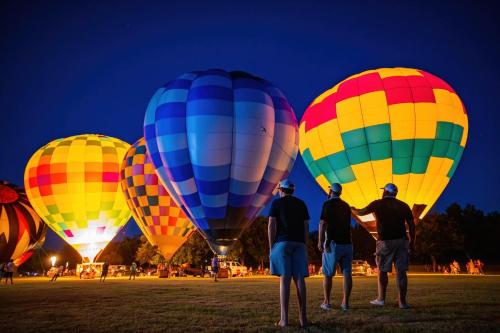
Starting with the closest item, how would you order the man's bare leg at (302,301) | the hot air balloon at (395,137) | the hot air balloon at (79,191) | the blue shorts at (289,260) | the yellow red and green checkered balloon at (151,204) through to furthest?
1. the man's bare leg at (302,301)
2. the blue shorts at (289,260)
3. the hot air balloon at (395,137)
4. the yellow red and green checkered balloon at (151,204)
5. the hot air balloon at (79,191)

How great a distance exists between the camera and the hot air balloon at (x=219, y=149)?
1823 cm

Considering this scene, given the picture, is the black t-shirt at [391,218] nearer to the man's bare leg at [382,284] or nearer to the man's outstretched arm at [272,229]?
the man's bare leg at [382,284]

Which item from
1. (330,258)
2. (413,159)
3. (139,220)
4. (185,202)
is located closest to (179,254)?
(139,220)

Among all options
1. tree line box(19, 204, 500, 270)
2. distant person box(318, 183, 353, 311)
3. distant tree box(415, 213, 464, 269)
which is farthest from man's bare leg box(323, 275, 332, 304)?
distant tree box(415, 213, 464, 269)

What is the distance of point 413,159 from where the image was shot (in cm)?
2027

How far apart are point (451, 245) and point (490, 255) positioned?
10.8m

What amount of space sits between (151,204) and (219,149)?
11.5m

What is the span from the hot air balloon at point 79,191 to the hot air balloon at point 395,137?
17437 mm

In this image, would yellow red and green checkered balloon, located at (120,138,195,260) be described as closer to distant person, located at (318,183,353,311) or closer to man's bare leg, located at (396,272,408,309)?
distant person, located at (318,183,353,311)

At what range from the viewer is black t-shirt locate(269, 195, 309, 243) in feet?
17.9

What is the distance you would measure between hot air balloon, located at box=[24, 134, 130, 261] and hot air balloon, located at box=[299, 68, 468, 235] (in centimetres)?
1744

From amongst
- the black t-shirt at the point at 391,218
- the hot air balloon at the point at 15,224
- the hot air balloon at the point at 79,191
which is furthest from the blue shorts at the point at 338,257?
the hot air balloon at the point at 15,224

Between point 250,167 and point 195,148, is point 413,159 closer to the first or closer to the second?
point 250,167

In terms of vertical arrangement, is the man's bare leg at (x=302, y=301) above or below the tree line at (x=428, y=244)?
below
